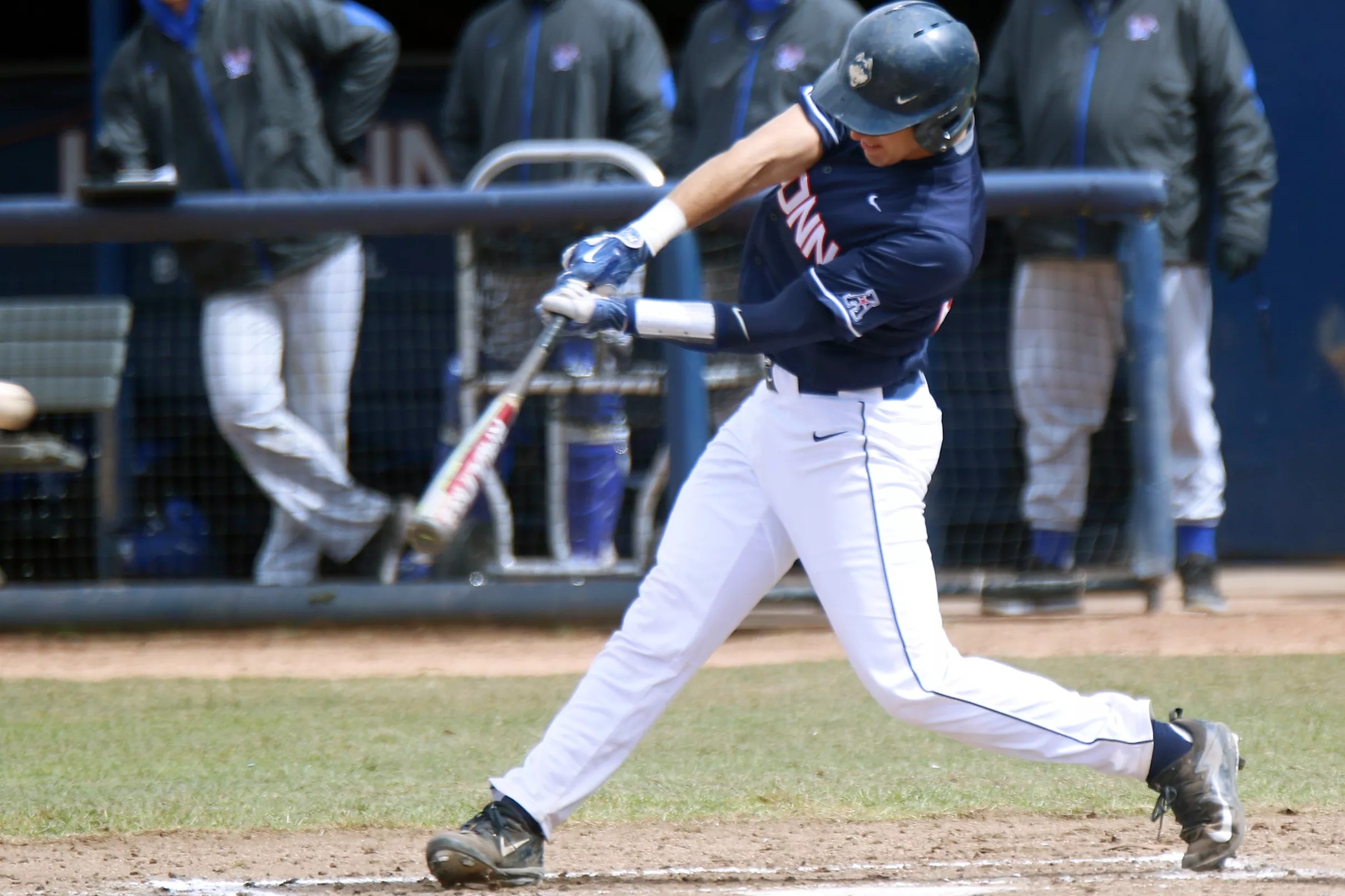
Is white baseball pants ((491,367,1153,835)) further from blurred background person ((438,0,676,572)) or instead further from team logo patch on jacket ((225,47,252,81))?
team logo patch on jacket ((225,47,252,81))

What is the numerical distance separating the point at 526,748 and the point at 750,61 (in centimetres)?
269

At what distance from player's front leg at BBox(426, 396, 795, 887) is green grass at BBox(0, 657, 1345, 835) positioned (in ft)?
1.96

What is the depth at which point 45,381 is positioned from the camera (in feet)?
19.0

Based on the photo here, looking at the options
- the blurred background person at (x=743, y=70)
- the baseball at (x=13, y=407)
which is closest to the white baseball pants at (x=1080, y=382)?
the blurred background person at (x=743, y=70)

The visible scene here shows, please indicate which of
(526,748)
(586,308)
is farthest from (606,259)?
(526,748)

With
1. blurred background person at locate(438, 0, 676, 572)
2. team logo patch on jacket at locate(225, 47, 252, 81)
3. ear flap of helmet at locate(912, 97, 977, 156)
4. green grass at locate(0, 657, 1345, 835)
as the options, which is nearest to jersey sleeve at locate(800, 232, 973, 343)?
ear flap of helmet at locate(912, 97, 977, 156)

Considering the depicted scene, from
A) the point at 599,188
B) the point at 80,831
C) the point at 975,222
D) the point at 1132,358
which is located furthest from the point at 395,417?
the point at 975,222

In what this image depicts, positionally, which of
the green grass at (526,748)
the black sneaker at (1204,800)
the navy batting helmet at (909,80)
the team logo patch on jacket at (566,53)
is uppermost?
the team logo patch on jacket at (566,53)

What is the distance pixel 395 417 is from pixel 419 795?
2.91 m

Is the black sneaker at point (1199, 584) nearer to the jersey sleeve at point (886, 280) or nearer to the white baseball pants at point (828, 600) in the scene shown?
the white baseball pants at point (828, 600)

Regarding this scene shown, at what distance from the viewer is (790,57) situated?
5.97 meters

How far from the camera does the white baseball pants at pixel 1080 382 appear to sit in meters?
5.77

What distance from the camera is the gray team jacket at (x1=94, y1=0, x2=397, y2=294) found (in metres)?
5.92

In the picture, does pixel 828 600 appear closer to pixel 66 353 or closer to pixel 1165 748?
pixel 1165 748
